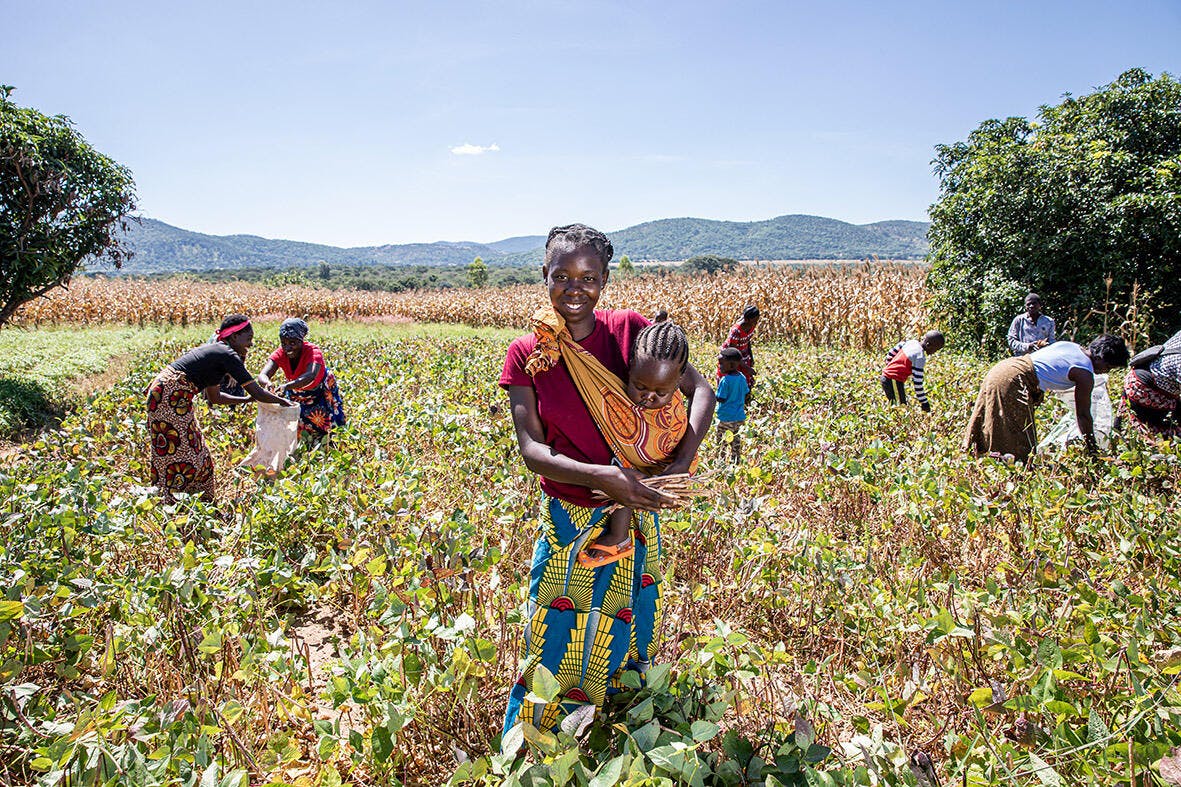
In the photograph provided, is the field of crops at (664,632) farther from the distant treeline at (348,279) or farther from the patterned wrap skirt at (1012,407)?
the distant treeline at (348,279)

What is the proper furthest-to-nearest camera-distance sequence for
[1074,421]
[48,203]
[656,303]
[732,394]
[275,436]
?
1. [656,303]
2. [48,203]
3. [732,394]
4. [275,436]
5. [1074,421]

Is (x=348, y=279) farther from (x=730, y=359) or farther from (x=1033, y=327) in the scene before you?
(x=730, y=359)

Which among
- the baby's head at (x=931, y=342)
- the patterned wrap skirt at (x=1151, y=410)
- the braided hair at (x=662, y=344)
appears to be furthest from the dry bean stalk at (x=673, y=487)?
the baby's head at (x=931, y=342)

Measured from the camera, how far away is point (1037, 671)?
1.91 m

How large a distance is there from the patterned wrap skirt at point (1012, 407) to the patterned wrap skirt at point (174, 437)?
5.19m

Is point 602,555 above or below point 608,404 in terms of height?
below

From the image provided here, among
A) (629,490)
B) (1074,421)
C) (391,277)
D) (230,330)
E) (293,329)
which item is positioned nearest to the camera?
(629,490)

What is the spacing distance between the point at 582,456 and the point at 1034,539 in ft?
7.64

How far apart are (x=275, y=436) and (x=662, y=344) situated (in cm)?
374

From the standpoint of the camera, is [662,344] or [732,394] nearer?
[662,344]

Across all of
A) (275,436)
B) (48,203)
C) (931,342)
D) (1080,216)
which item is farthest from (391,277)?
(931,342)

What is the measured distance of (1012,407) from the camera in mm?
4379

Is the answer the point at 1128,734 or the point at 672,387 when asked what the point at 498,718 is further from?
the point at 1128,734

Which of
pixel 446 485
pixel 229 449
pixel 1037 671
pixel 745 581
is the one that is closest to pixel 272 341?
pixel 229 449
